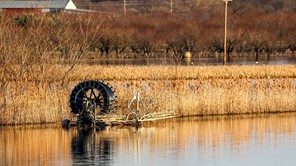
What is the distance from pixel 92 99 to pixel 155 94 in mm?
2413

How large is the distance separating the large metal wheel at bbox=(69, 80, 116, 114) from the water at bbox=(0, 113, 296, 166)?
0.88m

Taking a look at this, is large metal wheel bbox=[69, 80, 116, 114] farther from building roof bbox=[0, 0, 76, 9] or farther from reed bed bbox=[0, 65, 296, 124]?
building roof bbox=[0, 0, 76, 9]

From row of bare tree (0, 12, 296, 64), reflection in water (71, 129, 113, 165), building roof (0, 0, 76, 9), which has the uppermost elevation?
building roof (0, 0, 76, 9)

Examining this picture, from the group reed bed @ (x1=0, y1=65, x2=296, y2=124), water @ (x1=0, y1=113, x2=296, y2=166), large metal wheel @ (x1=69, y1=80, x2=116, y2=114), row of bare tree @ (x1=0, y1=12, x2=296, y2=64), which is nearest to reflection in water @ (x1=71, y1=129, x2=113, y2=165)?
water @ (x1=0, y1=113, x2=296, y2=166)

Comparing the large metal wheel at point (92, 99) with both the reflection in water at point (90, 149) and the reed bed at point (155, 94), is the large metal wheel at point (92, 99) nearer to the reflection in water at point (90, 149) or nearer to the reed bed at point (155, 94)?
the reed bed at point (155, 94)

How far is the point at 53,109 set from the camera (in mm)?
27906

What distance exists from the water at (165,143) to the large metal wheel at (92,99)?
879mm

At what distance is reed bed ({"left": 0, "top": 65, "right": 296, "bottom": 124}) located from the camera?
90.5ft

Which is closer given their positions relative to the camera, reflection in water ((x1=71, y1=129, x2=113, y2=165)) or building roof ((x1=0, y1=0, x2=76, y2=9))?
reflection in water ((x1=71, y1=129, x2=113, y2=165))

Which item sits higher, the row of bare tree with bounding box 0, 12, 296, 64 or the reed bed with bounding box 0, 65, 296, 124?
the row of bare tree with bounding box 0, 12, 296, 64

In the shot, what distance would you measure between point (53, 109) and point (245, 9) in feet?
284

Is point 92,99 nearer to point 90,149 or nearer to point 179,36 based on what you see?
point 90,149

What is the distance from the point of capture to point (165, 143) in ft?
81.1

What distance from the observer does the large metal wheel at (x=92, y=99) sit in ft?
90.1
